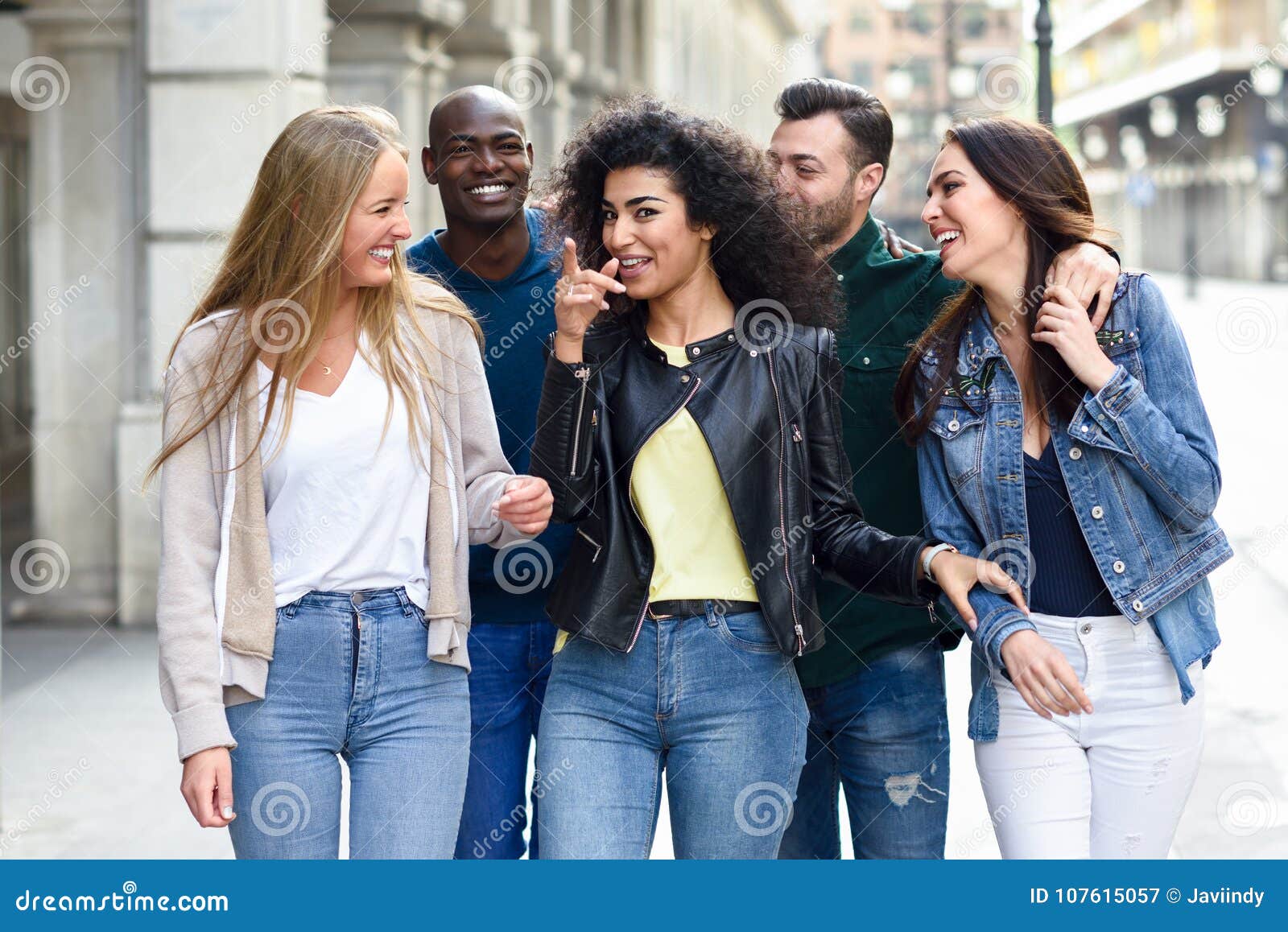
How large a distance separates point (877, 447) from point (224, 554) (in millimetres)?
1482

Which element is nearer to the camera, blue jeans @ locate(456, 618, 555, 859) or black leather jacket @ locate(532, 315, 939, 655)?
black leather jacket @ locate(532, 315, 939, 655)

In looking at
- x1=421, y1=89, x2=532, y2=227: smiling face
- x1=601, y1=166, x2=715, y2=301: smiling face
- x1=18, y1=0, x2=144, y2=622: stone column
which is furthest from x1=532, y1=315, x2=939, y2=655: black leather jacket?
x1=18, y1=0, x2=144, y2=622: stone column

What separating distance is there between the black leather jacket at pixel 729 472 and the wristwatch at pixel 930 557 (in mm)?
19

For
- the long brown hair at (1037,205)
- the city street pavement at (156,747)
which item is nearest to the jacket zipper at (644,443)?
the long brown hair at (1037,205)

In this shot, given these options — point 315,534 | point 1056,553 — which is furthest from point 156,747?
point 1056,553

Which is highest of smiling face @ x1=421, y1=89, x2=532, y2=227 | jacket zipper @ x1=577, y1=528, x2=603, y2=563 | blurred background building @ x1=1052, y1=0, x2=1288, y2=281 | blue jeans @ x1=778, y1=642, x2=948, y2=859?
blurred background building @ x1=1052, y1=0, x2=1288, y2=281

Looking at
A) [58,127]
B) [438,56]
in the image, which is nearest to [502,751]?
[58,127]

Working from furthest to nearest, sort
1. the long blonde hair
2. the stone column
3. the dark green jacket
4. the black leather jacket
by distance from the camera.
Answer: the stone column → the dark green jacket → the black leather jacket → the long blonde hair

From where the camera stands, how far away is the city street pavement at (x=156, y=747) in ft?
17.6

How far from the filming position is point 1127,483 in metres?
2.90

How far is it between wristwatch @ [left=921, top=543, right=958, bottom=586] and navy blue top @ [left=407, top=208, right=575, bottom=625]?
90 centimetres

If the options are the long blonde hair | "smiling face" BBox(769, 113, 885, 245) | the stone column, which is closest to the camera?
the long blonde hair

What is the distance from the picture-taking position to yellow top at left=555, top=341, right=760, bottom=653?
2902 millimetres

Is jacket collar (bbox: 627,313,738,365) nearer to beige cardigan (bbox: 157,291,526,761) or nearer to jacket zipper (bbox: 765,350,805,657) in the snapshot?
jacket zipper (bbox: 765,350,805,657)
